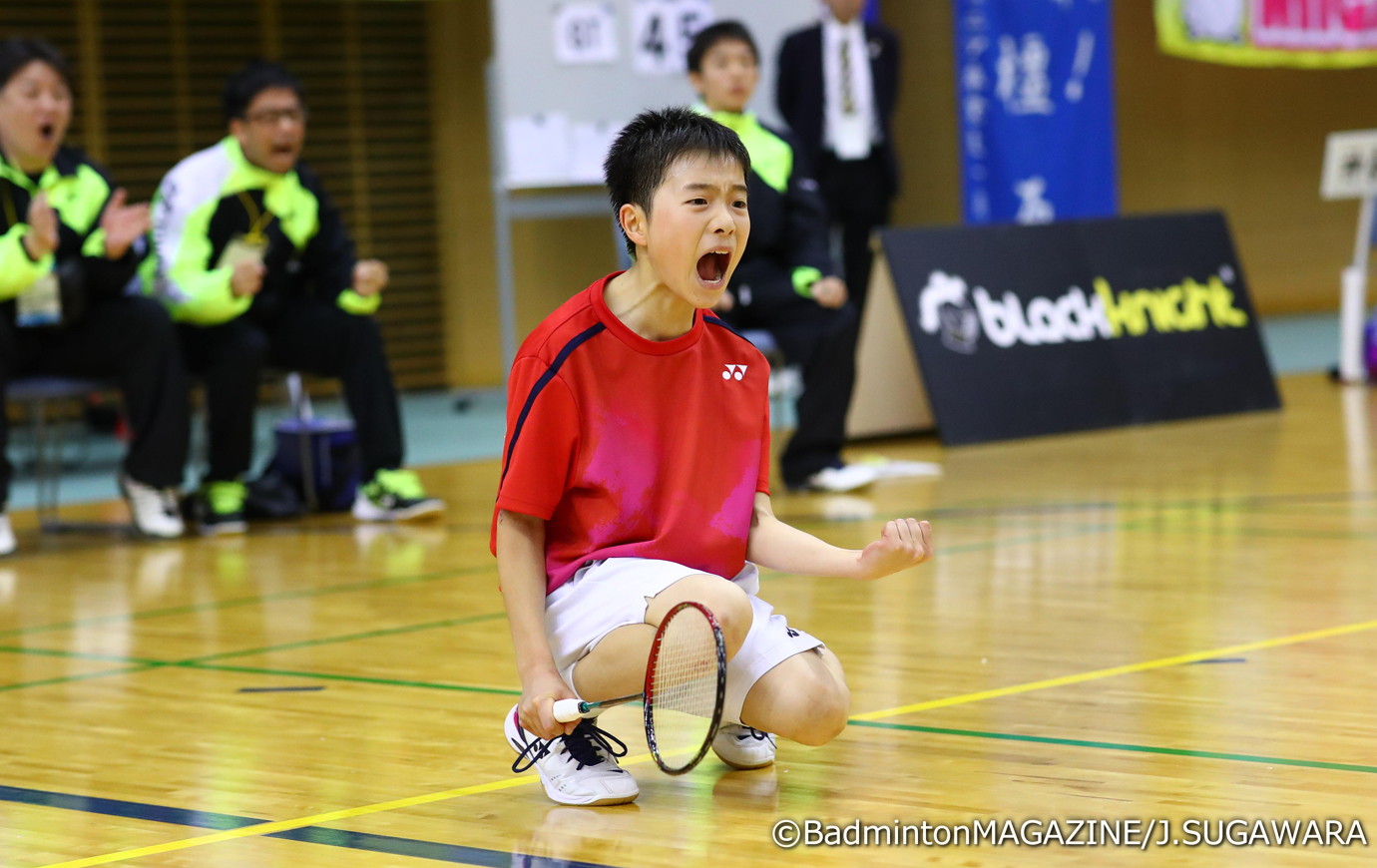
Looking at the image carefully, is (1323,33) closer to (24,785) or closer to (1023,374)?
(1023,374)

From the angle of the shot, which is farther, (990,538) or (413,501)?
(413,501)

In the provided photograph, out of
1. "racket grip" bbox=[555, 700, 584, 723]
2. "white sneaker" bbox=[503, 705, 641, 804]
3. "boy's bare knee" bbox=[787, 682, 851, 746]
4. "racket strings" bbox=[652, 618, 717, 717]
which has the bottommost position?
"white sneaker" bbox=[503, 705, 641, 804]

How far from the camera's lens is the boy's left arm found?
2379mm

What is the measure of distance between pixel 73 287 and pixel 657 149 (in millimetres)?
3659

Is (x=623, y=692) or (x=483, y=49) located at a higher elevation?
(x=483, y=49)

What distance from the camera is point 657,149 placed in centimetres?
260

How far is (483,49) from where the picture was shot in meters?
11.1

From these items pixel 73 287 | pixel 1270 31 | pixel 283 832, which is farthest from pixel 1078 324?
pixel 283 832

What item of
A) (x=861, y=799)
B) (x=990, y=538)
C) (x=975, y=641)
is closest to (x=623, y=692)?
(x=861, y=799)

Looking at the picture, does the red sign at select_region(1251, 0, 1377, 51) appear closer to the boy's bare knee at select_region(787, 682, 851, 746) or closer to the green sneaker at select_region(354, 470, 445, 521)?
the green sneaker at select_region(354, 470, 445, 521)

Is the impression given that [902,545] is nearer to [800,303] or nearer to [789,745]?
[789,745]

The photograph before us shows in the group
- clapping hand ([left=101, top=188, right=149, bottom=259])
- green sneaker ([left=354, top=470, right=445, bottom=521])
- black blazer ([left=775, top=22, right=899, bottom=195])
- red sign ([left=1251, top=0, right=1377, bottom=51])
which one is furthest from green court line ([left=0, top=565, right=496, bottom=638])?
red sign ([left=1251, top=0, right=1377, bottom=51])

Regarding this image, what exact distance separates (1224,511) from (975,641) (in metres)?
2.01

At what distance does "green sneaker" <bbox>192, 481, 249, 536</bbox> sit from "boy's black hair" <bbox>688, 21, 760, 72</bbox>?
2.18 meters
